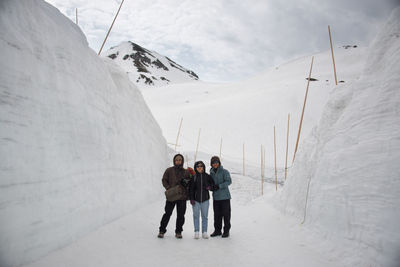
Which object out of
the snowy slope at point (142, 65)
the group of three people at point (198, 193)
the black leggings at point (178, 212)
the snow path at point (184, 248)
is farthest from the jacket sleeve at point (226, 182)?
the snowy slope at point (142, 65)

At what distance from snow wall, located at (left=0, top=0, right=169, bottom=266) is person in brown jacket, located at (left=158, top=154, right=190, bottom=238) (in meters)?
0.84

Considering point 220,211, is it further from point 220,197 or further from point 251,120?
point 251,120

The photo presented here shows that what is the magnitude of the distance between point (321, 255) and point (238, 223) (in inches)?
79.1

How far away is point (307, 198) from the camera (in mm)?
3289

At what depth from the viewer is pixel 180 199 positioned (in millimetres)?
3164

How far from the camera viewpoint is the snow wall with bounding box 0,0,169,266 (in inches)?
78.2

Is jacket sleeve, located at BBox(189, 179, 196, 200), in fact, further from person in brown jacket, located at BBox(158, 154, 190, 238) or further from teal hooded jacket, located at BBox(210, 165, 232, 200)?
teal hooded jacket, located at BBox(210, 165, 232, 200)

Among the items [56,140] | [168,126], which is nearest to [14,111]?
[56,140]

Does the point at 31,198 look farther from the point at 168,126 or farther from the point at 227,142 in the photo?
the point at 168,126

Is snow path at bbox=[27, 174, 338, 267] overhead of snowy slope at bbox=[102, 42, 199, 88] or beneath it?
beneath

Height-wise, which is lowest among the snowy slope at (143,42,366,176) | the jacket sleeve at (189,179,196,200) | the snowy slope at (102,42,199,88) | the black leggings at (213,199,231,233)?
the black leggings at (213,199,231,233)

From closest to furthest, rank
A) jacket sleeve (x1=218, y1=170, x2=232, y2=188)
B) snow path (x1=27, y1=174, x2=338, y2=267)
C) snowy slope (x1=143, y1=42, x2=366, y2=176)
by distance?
1. snow path (x1=27, y1=174, x2=338, y2=267)
2. jacket sleeve (x1=218, y1=170, x2=232, y2=188)
3. snowy slope (x1=143, y1=42, x2=366, y2=176)

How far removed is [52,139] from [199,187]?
199 centimetres

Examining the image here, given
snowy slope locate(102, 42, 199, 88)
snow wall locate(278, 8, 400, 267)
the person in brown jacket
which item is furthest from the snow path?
snowy slope locate(102, 42, 199, 88)
